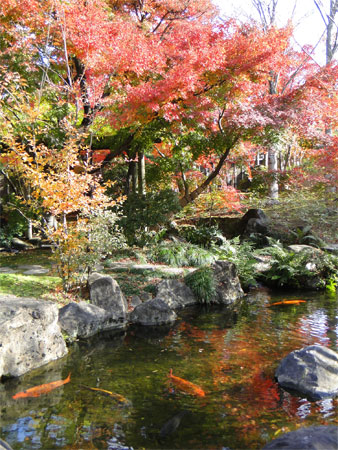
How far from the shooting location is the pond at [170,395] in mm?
3529

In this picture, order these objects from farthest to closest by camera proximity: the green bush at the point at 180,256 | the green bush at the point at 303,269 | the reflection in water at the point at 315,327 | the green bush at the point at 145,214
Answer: the green bush at the point at 145,214, the green bush at the point at 180,256, the green bush at the point at 303,269, the reflection in water at the point at 315,327

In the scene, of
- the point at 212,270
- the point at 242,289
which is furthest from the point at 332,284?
the point at 212,270

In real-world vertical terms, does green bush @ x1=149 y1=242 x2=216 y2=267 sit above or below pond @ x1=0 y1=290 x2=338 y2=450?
above

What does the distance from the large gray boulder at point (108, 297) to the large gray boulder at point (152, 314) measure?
215 millimetres

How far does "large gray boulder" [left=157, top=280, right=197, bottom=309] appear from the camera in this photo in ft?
26.3

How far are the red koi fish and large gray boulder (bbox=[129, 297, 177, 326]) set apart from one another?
2.31 metres

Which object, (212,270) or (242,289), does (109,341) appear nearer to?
(212,270)

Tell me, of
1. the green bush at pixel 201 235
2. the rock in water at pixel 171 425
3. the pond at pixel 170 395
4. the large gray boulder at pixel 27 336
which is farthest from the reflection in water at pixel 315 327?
the green bush at pixel 201 235

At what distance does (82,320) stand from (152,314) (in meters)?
1.35

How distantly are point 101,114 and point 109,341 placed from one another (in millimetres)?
5723

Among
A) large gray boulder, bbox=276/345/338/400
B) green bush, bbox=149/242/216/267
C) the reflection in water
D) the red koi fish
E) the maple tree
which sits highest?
the maple tree

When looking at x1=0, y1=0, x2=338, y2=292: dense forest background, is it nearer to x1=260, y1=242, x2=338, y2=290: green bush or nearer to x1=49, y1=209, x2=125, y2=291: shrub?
x1=49, y1=209, x2=125, y2=291: shrub

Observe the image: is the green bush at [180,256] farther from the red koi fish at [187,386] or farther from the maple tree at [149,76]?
the red koi fish at [187,386]

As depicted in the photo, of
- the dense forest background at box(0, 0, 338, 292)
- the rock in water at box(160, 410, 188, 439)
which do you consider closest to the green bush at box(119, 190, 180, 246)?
the dense forest background at box(0, 0, 338, 292)
